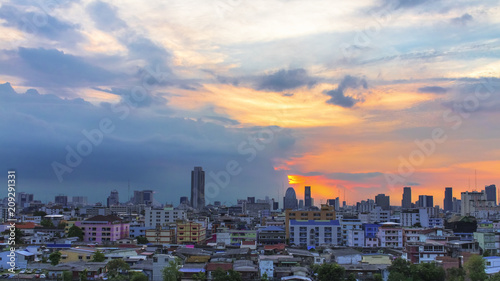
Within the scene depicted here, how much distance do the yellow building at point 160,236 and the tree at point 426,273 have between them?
14523 millimetres

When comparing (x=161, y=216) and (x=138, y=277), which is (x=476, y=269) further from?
(x=161, y=216)

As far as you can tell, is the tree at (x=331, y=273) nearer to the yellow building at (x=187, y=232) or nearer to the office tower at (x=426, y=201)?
the yellow building at (x=187, y=232)

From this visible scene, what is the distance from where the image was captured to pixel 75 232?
1063 inches

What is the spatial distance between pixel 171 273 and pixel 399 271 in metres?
6.64

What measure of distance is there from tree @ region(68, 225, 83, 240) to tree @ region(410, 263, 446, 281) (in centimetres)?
1792

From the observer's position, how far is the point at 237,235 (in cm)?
2594

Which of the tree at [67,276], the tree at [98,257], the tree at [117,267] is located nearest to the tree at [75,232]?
the tree at [98,257]

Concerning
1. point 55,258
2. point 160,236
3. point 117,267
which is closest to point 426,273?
point 117,267

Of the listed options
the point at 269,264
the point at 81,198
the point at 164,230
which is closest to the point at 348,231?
the point at 164,230

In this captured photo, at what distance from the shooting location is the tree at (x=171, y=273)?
14.5m

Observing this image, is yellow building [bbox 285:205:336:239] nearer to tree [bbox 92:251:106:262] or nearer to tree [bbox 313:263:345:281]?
tree [bbox 92:251:106:262]

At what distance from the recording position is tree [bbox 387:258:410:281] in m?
14.8

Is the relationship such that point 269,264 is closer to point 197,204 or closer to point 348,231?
point 348,231

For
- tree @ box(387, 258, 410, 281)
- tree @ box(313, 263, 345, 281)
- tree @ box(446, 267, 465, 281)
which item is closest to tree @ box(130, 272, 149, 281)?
tree @ box(313, 263, 345, 281)
